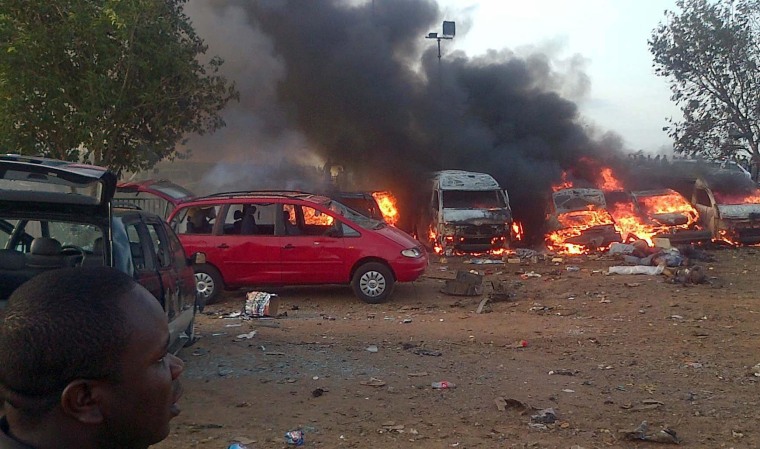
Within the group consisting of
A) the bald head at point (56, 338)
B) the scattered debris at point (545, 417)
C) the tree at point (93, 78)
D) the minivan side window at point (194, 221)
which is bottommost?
the scattered debris at point (545, 417)

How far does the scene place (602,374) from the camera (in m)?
6.50

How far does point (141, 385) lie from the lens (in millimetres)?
1304

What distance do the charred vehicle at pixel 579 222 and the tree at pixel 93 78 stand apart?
871 cm

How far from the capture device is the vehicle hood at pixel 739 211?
17.0 m

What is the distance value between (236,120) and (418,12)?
895 centimetres

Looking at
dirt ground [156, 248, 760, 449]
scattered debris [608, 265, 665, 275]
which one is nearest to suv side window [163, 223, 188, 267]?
dirt ground [156, 248, 760, 449]

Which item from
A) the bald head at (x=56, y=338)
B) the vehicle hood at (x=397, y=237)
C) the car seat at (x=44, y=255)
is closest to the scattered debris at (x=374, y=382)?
the car seat at (x=44, y=255)

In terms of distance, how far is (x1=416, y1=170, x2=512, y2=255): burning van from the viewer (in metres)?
15.8

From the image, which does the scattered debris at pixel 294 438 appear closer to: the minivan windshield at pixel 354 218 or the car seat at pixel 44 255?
the car seat at pixel 44 255

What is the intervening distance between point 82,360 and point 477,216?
14924 mm

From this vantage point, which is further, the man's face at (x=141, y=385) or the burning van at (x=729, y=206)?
the burning van at (x=729, y=206)

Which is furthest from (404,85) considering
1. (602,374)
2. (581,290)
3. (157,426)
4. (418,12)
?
(157,426)

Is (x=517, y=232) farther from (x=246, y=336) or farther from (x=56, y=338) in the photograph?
(x=56, y=338)

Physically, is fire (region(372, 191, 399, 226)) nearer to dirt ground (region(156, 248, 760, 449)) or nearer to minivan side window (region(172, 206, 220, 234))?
dirt ground (region(156, 248, 760, 449))
